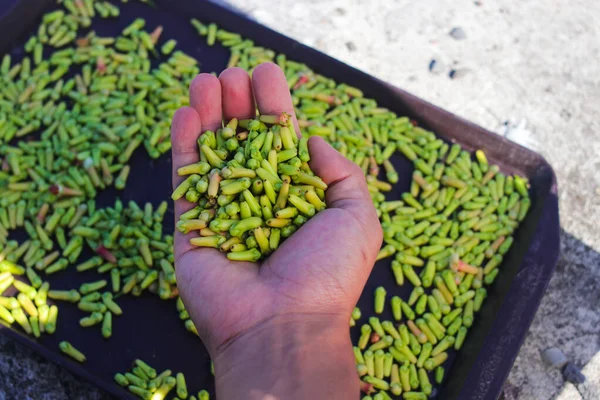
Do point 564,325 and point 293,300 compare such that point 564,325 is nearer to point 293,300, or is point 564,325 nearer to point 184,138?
point 293,300

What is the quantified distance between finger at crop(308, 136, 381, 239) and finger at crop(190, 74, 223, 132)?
58 centimetres

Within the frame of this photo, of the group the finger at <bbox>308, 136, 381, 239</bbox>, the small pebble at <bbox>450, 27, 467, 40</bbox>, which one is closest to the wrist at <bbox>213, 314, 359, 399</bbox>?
the finger at <bbox>308, 136, 381, 239</bbox>

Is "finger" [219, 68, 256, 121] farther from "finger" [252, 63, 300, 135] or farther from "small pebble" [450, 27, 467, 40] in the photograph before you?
"small pebble" [450, 27, 467, 40]

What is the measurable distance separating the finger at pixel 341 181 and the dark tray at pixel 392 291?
0.97 m

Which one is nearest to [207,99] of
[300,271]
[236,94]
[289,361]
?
[236,94]

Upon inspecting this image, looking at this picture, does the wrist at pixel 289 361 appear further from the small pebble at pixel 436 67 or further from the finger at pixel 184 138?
the small pebble at pixel 436 67

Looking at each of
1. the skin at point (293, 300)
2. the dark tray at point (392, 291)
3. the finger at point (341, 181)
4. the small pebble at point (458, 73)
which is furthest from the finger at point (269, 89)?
the small pebble at point (458, 73)

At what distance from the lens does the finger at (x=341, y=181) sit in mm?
2773

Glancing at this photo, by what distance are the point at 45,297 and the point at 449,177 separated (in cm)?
271

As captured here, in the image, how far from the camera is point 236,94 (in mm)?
3256

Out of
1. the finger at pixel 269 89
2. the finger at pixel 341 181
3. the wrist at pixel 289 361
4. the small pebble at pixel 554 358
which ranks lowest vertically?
the small pebble at pixel 554 358

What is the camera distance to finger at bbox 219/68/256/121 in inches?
127

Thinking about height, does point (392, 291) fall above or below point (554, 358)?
above

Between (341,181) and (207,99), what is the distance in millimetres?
884
